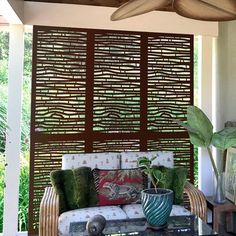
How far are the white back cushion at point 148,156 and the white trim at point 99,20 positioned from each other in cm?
162

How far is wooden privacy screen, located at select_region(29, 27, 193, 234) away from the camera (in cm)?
369

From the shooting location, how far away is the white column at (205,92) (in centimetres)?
404

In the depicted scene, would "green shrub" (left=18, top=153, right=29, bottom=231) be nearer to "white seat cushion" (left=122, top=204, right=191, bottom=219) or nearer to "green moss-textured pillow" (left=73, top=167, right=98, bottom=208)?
"green moss-textured pillow" (left=73, top=167, right=98, bottom=208)

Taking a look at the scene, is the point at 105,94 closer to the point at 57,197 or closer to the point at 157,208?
the point at 57,197

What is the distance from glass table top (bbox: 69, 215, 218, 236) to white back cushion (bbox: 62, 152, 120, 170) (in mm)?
895

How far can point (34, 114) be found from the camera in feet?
12.0

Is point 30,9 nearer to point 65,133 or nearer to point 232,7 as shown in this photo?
point 65,133

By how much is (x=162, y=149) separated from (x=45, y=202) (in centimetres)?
176

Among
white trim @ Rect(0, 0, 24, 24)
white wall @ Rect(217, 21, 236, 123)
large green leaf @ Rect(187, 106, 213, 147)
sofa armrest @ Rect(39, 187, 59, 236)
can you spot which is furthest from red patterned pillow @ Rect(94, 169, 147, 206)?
white trim @ Rect(0, 0, 24, 24)

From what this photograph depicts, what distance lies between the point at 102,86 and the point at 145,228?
194 cm

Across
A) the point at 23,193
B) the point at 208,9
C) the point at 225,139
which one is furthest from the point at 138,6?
the point at 23,193

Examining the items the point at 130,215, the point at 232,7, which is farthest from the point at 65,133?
the point at 232,7

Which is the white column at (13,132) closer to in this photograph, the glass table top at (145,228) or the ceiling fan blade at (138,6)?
the glass table top at (145,228)

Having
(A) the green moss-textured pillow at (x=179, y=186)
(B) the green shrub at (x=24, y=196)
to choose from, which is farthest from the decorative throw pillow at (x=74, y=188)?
(B) the green shrub at (x=24, y=196)
